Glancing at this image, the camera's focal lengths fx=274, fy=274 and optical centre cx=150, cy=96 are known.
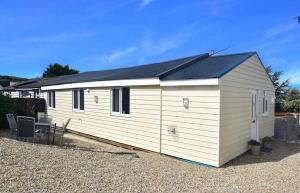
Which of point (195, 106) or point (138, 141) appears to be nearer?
point (195, 106)

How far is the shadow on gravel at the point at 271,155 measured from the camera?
8449mm

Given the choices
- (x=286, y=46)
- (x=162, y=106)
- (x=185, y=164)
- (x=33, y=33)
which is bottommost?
(x=185, y=164)

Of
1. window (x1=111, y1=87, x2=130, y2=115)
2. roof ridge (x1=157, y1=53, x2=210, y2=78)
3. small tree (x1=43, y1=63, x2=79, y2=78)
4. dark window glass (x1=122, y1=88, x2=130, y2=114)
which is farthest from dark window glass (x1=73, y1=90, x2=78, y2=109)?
small tree (x1=43, y1=63, x2=79, y2=78)

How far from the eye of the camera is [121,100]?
434 inches

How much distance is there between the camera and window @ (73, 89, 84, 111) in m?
13.8

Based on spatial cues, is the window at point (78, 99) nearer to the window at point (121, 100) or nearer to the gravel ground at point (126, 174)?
the window at point (121, 100)

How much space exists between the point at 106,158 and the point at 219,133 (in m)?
3.19

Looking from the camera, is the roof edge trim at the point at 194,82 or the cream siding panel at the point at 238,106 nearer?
the roof edge trim at the point at 194,82

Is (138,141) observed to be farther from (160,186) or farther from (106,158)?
(160,186)

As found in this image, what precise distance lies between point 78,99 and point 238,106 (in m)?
8.26

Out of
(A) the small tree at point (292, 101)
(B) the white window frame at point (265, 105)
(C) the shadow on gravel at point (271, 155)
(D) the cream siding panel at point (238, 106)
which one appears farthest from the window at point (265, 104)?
(A) the small tree at point (292, 101)

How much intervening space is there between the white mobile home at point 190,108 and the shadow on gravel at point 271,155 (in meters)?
0.21

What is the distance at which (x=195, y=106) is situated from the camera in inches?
320

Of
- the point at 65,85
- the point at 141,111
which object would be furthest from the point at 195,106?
the point at 65,85
